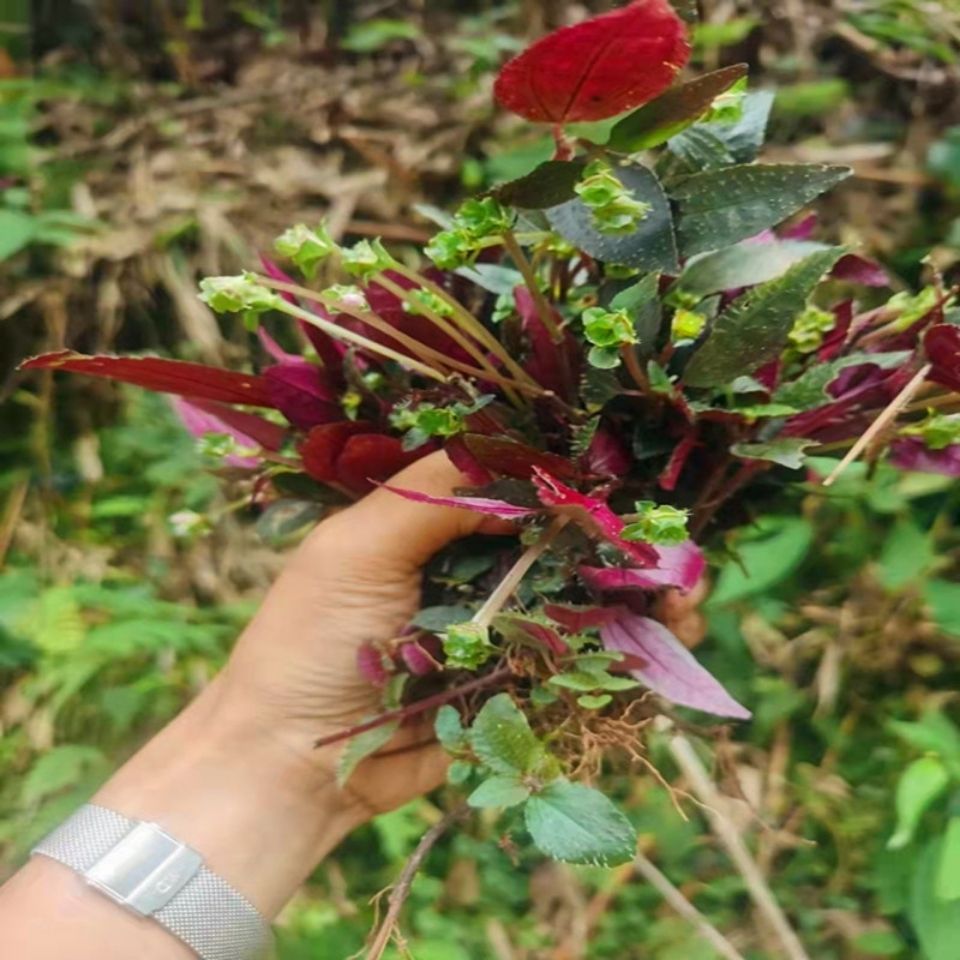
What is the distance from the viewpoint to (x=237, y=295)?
391mm

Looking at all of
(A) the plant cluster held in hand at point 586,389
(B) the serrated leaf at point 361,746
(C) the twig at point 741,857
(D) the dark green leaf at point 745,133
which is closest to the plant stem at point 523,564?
(A) the plant cluster held in hand at point 586,389

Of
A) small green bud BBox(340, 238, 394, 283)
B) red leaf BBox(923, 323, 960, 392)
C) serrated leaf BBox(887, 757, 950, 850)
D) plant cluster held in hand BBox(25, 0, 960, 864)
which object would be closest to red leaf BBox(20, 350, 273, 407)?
→ plant cluster held in hand BBox(25, 0, 960, 864)

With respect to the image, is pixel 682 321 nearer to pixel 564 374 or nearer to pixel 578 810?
pixel 564 374

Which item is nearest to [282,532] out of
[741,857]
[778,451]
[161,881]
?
[161,881]

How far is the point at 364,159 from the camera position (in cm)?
112

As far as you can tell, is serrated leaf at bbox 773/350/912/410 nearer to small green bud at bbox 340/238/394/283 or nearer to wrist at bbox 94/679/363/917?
small green bud at bbox 340/238/394/283

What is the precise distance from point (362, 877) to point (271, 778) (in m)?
0.34

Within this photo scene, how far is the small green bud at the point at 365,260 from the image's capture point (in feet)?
1.27

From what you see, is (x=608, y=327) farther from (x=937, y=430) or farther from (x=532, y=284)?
(x=937, y=430)

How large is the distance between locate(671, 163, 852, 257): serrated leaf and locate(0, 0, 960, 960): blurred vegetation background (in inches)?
12.9

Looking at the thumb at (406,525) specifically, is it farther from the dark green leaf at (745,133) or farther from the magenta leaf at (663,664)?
the dark green leaf at (745,133)

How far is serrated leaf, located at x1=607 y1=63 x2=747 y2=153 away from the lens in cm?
37

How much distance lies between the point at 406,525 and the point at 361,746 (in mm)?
123

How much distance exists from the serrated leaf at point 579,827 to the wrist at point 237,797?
255mm
